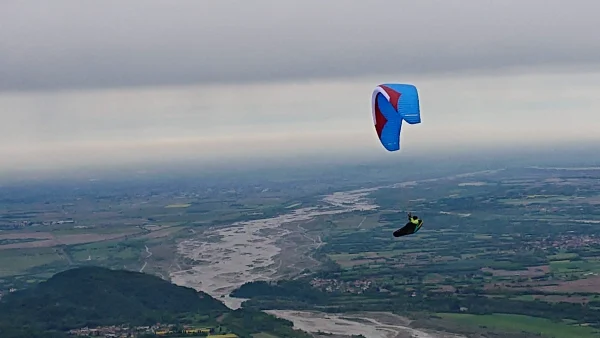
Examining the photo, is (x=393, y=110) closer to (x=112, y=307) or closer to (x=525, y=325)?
(x=525, y=325)

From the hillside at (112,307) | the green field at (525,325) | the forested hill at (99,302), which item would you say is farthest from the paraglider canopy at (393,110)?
the forested hill at (99,302)

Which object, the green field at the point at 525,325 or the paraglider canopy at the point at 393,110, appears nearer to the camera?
the paraglider canopy at the point at 393,110

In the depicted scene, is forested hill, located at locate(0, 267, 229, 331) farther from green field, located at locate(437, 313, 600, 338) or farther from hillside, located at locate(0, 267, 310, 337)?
green field, located at locate(437, 313, 600, 338)

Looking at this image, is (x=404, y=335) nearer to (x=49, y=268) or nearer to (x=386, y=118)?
(x=386, y=118)

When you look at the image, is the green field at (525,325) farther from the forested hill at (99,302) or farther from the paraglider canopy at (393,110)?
the paraglider canopy at (393,110)

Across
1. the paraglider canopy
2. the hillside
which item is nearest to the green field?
the hillside

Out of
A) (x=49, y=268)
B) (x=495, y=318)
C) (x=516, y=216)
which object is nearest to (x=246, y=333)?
(x=495, y=318)

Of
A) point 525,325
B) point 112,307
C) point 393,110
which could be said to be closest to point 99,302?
point 112,307

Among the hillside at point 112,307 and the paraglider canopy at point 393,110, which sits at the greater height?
the paraglider canopy at point 393,110
